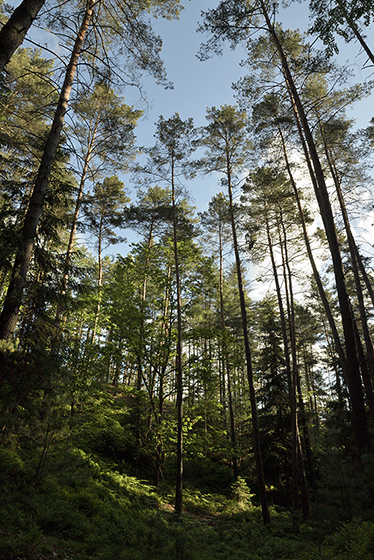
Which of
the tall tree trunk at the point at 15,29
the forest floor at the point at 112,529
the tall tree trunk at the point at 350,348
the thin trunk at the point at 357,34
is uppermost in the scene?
the thin trunk at the point at 357,34

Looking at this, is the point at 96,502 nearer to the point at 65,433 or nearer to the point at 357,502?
the point at 65,433

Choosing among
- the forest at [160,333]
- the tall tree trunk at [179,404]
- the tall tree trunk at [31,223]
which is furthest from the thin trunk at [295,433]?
the tall tree trunk at [31,223]

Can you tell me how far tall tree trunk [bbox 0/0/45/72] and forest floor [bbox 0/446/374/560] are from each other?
6.81 m

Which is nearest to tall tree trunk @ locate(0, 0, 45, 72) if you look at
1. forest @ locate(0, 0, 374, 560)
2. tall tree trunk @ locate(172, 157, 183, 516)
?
forest @ locate(0, 0, 374, 560)

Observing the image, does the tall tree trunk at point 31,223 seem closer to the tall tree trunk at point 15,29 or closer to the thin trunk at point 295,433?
the tall tree trunk at point 15,29

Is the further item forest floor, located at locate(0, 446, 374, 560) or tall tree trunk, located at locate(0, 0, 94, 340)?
tall tree trunk, located at locate(0, 0, 94, 340)

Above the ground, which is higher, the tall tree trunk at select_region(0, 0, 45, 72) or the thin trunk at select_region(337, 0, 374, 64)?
the thin trunk at select_region(337, 0, 374, 64)

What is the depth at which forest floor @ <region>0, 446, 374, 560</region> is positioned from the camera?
173 inches

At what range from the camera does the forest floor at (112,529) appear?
440 cm

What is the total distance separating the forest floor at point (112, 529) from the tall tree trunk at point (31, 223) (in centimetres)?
252

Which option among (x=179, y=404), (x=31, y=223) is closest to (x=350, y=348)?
(x=179, y=404)

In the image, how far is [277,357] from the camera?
15.0m

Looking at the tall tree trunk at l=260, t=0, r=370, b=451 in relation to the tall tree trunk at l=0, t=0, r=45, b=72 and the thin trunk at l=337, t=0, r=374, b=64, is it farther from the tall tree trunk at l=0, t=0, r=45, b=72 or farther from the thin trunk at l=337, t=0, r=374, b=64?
the tall tree trunk at l=0, t=0, r=45, b=72

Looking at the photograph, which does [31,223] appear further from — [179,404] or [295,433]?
[295,433]
